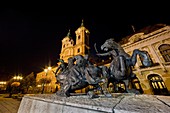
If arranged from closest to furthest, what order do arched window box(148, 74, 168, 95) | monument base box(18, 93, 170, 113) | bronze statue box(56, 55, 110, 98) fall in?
monument base box(18, 93, 170, 113) → bronze statue box(56, 55, 110, 98) → arched window box(148, 74, 168, 95)

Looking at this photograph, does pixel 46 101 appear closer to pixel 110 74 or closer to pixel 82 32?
pixel 110 74

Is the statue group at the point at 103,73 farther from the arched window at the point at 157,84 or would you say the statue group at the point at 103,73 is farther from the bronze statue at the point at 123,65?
the arched window at the point at 157,84

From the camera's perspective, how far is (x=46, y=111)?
2021mm

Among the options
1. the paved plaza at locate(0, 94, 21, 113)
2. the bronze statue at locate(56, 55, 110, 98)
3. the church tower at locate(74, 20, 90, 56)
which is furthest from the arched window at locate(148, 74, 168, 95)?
the church tower at locate(74, 20, 90, 56)

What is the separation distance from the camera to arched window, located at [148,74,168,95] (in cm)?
902

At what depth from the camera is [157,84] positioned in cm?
941

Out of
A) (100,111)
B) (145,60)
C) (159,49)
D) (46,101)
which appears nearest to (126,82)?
(145,60)

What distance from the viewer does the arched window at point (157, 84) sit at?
902cm

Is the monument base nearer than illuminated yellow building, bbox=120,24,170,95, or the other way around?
the monument base

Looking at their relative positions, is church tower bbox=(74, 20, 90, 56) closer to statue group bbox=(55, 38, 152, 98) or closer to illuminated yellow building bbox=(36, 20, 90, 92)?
illuminated yellow building bbox=(36, 20, 90, 92)

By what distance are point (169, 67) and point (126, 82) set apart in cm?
903

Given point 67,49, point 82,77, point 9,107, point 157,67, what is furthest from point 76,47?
point 82,77

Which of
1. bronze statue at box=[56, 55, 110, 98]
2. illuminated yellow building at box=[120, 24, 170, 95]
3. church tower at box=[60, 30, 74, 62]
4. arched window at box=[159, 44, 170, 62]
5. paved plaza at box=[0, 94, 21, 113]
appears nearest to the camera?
bronze statue at box=[56, 55, 110, 98]

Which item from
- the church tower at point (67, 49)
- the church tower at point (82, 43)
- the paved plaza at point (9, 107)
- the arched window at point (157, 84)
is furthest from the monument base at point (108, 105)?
the church tower at point (67, 49)
